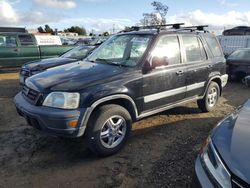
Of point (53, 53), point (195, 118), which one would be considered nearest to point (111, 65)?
point (195, 118)

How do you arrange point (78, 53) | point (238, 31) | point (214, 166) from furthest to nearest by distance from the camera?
point (238, 31), point (78, 53), point (214, 166)

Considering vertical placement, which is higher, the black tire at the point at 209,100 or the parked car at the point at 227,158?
the parked car at the point at 227,158

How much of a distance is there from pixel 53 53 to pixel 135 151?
33.7ft

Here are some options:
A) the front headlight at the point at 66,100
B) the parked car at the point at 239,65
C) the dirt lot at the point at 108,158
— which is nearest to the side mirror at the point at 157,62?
the dirt lot at the point at 108,158

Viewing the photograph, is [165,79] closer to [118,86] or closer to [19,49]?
[118,86]

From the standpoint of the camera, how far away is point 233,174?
191 cm

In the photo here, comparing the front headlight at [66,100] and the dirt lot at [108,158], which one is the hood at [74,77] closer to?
the front headlight at [66,100]

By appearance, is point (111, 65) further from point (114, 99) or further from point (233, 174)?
point (233, 174)

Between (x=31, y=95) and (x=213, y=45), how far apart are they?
13.3 ft

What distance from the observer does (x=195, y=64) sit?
5.51 m

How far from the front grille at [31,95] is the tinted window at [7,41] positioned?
8953mm

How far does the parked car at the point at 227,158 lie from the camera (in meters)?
1.91

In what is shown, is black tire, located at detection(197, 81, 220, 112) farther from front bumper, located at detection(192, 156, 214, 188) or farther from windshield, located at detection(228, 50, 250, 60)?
windshield, located at detection(228, 50, 250, 60)

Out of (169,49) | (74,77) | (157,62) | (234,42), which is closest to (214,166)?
(74,77)
